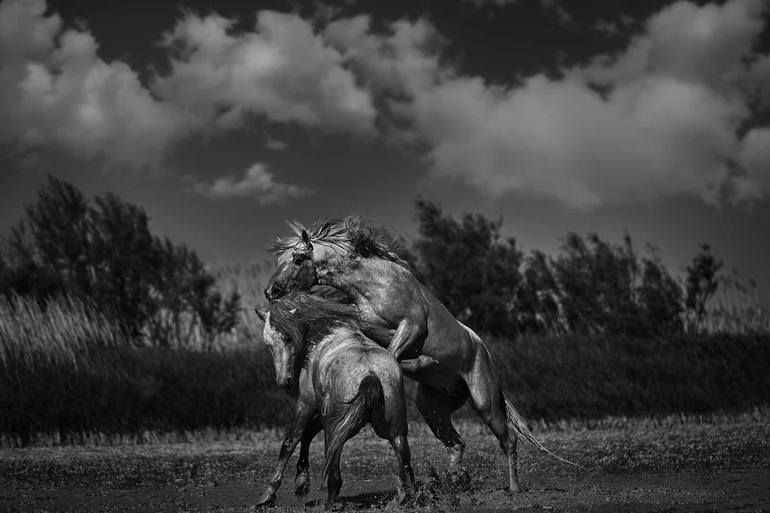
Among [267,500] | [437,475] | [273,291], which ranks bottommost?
[267,500]

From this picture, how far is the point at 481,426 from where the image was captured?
57.6 ft

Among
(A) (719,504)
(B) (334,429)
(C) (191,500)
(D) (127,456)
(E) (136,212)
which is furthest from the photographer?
(E) (136,212)

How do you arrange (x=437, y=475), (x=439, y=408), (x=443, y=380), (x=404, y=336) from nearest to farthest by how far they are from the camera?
(x=437, y=475) < (x=404, y=336) < (x=443, y=380) < (x=439, y=408)

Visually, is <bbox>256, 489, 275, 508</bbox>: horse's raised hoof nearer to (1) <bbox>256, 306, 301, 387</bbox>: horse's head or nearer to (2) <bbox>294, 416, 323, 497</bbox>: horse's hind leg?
(2) <bbox>294, 416, 323, 497</bbox>: horse's hind leg

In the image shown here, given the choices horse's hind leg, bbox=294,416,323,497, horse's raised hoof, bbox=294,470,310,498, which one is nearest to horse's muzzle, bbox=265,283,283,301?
horse's hind leg, bbox=294,416,323,497

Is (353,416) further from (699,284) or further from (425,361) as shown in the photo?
(699,284)

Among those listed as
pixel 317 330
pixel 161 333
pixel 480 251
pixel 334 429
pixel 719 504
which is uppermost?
pixel 480 251

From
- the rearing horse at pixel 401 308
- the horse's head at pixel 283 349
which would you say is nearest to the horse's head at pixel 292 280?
the rearing horse at pixel 401 308

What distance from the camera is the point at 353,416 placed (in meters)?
6.91

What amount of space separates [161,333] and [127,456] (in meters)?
9.60

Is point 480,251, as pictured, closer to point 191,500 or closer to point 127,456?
point 127,456

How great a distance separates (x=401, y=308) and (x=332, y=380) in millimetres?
1340

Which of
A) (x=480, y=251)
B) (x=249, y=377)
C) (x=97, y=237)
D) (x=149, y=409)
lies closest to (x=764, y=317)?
(x=480, y=251)

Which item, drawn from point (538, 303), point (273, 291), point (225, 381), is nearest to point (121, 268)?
point (225, 381)
